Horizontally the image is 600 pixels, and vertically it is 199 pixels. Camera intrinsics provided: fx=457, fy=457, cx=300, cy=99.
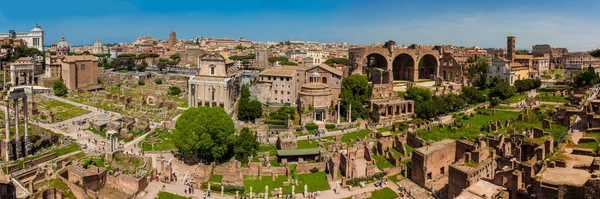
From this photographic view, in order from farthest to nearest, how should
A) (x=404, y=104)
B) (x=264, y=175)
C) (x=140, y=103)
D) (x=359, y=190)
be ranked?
(x=140, y=103)
(x=404, y=104)
(x=264, y=175)
(x=359, y=190)

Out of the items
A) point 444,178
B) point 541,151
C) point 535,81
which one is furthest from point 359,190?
point 535,81

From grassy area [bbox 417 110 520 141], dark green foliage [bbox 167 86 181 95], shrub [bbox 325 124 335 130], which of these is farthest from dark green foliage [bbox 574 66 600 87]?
dark green foliage [bbox 167 86 181 95]

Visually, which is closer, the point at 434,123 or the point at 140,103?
the point at 434,123

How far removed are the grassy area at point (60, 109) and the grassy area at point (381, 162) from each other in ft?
116

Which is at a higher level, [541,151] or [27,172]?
[541,151]

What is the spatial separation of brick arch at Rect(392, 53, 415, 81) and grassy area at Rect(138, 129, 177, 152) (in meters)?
44.1

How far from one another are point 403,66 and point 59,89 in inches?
2149

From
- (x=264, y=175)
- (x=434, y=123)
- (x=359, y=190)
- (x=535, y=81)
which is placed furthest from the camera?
(x=535, y=81)

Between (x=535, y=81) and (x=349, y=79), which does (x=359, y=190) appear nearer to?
(x=349, y=79)

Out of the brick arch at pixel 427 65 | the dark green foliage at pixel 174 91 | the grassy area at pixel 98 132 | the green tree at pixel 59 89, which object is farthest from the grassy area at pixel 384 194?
the green tree at pixel 59 89

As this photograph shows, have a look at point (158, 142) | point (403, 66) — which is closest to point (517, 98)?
point (403, 66)

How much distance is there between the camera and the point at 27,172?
3216 centimetres

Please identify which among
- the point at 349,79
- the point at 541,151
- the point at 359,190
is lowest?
the point at 359,190

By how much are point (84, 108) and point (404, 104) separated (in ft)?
129
